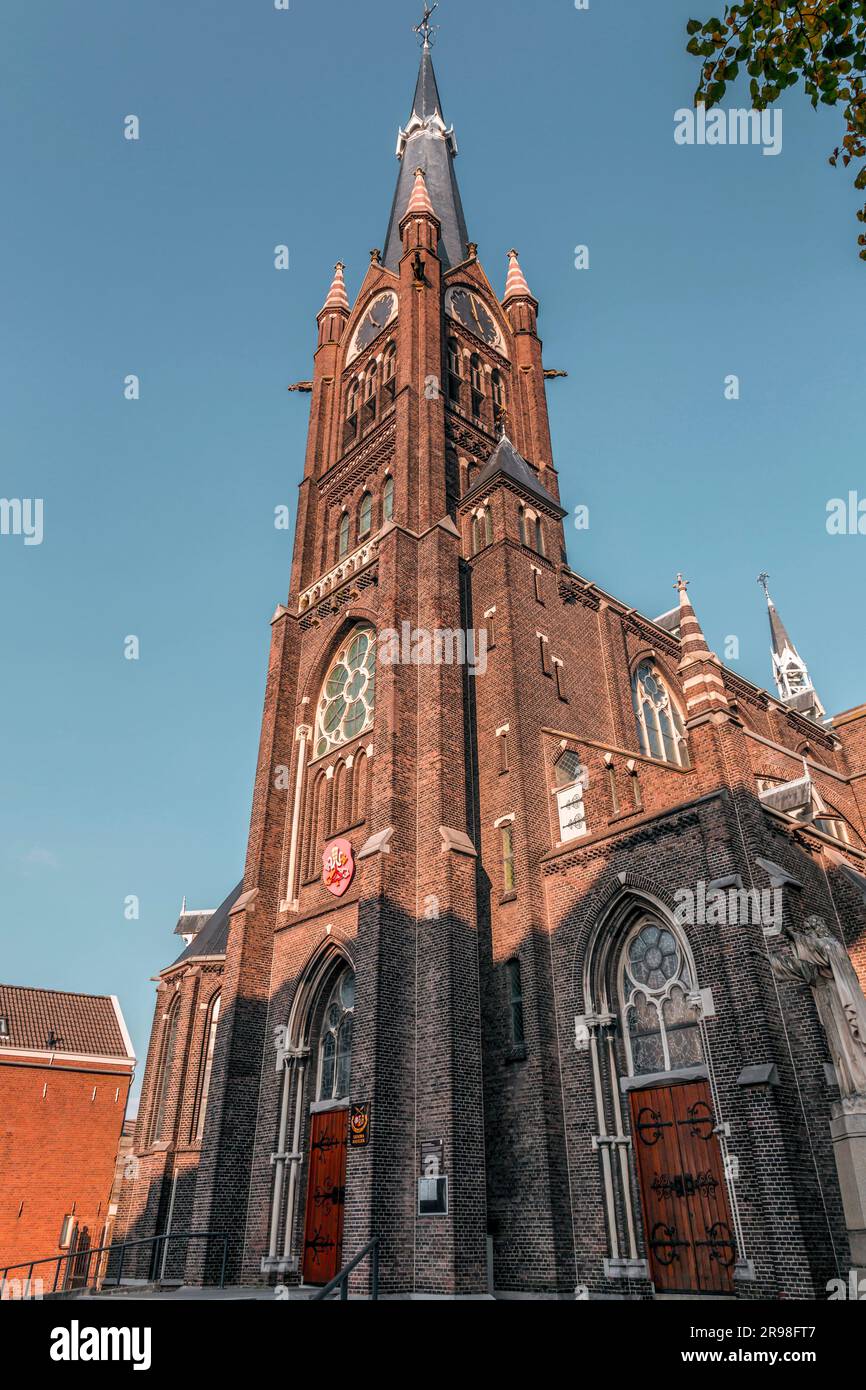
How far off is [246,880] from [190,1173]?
10.7 meters

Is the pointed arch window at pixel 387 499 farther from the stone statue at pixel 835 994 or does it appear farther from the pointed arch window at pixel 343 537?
the stone statue at pixel 835 994

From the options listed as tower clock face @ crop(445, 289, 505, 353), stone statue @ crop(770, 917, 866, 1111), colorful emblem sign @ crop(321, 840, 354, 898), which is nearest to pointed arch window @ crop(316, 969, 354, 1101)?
colorful emblem sign @ crop(321, 840, 354, 898)

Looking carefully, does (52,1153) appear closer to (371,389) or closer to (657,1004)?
(657,1004)

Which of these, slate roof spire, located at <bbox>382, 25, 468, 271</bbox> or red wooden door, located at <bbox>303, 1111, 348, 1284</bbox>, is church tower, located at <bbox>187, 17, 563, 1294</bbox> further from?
slate roof spire, located at <bbox>382, 25, 468, 271</bbox>

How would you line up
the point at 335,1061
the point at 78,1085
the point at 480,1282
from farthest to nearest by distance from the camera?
the point at 78,1085 → the point at 335,1061 → the point at 480,1282

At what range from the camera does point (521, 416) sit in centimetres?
3341

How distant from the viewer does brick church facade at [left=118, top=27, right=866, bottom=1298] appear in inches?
586

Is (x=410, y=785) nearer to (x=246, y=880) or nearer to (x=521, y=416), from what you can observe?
(x=246, y=880)

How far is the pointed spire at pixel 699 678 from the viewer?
17.3 m

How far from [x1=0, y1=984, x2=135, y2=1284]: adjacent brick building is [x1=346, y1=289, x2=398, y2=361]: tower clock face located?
107 ft

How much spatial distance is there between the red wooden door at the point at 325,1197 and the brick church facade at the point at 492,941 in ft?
0.22

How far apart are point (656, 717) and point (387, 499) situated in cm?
1100

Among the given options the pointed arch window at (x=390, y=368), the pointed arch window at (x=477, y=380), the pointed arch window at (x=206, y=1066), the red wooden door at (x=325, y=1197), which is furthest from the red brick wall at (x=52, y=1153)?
the pointed arch window at (x=477, y=380)
